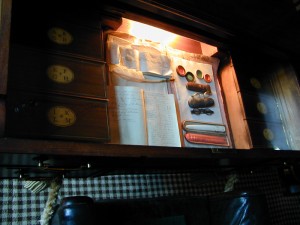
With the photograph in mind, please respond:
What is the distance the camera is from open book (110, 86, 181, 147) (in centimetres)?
103

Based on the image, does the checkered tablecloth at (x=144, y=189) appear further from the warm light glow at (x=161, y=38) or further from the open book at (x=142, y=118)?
the warm light glow at (x=161, y=38)

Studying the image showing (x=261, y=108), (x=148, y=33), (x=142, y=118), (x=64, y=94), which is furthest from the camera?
(x=261, y=108)

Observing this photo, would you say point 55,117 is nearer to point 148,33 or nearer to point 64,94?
point 64,94

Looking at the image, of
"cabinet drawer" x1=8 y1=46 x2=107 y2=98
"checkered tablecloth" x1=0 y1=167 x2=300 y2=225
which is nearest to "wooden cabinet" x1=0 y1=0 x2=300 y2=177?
"cabinet drawer" x1=8 y1=46 x2=107 y2=98

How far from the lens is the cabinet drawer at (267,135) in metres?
1.27

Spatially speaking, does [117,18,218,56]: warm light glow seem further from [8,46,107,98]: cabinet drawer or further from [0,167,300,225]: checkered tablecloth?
[0,167,300,225]: checkered tablecloth

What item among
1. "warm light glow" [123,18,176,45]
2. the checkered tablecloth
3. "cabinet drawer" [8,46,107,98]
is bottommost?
the checkered tablecloth

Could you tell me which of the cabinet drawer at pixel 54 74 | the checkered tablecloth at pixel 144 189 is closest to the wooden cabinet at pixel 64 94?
the cabinet drawer at pixel 54 74

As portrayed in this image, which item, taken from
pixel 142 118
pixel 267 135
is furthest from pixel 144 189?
pixel 267 135

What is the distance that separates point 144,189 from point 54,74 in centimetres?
68

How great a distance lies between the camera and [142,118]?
1.08 m

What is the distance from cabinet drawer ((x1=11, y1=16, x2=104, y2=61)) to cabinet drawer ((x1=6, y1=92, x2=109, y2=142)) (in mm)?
175

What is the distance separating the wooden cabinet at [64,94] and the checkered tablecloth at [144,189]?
115mm

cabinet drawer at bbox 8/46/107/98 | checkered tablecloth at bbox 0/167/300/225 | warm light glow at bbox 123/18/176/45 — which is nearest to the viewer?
cabinet drawer at bbox 8/46/107/98
